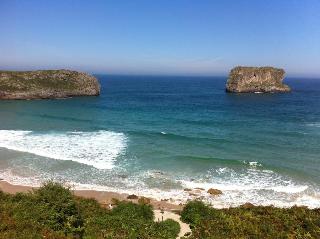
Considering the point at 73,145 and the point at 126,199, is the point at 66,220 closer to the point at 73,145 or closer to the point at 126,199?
the point at 126,199

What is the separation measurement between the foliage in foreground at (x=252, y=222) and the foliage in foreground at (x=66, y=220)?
206 cm

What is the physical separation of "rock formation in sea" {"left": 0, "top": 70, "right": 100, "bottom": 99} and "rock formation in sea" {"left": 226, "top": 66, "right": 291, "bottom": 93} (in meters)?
51.3

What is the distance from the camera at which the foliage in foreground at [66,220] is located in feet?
63.2

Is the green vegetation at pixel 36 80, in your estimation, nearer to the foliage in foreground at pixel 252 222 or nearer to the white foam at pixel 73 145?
the white foam at pixel 73 145

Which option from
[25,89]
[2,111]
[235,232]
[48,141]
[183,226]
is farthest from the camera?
[25,89]

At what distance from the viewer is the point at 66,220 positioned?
22453 mm

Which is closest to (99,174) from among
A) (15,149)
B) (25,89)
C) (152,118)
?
(15,149)

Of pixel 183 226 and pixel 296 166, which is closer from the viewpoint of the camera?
pixel 183 226

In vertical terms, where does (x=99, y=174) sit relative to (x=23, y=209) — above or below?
below

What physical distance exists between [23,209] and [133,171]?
1993 cm

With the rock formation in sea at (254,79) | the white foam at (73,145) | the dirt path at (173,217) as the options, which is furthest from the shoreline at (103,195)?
the rock formation in sea at (254,79)

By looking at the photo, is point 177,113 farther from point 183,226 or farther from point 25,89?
point 183,226

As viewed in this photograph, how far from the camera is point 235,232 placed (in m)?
22.3

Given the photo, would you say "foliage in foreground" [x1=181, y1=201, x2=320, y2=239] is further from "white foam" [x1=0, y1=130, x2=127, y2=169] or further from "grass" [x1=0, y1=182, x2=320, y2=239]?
"white foam" [x1=0, y1=130, x2=127, y2=169]
